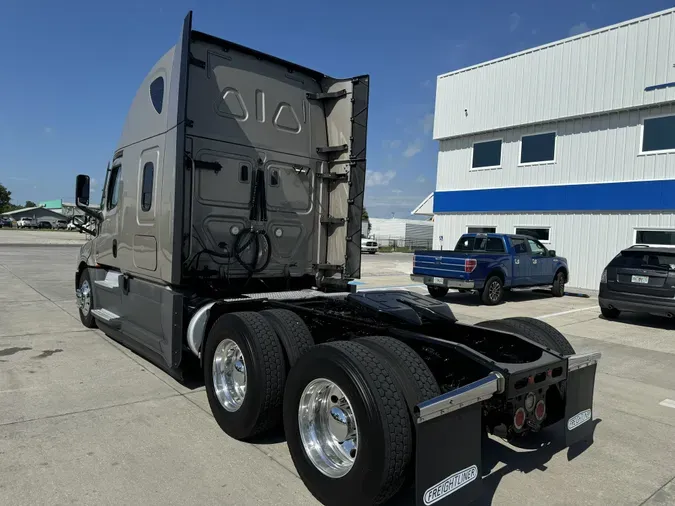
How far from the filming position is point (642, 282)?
954 centimetres

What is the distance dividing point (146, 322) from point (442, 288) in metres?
9.22

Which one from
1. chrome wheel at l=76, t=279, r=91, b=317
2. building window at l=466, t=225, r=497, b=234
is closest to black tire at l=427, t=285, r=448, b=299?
building window at l=466, t=225, r=497, b=234

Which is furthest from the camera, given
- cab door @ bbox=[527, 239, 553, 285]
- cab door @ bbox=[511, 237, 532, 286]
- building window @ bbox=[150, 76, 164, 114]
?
cab door @ bbox=[527, 239, 553, 285]

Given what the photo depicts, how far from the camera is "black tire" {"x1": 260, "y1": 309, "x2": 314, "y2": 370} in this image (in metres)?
3.71

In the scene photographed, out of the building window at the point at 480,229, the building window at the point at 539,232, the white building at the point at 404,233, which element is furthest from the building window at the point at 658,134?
the white building at the point at 404,233

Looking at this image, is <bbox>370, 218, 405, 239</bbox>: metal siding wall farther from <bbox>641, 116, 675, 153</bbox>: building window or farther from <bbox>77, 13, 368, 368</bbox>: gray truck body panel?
<bbox>77, 13, 368, 368</bbox>: gray truck body panel

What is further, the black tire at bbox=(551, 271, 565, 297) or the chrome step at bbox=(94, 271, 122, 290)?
the black tire at bbox=(551, 271, 565, 297)

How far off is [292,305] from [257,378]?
36.7 inches

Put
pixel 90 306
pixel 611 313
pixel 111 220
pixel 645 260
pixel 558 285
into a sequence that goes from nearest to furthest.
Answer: pixel 111 220 < pixel 90 306 < pixel 645 260 < pixel 611 313 < pixel 558 285

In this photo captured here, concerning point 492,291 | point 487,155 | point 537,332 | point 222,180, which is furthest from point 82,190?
point 487,155

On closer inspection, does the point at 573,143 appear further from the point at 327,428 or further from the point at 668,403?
the point at 327,428

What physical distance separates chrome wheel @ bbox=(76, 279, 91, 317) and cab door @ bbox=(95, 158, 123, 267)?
31.0 inches

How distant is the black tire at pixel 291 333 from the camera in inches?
146

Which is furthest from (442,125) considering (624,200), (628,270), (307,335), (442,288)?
(307,335)
